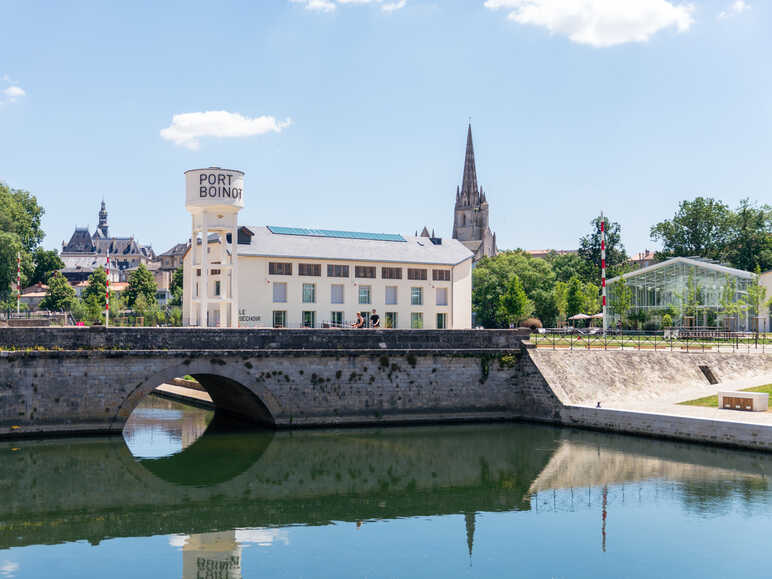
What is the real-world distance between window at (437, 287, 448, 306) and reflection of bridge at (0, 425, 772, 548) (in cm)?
2421

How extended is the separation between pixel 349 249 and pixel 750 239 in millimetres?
57448

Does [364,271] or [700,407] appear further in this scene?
[364,271]

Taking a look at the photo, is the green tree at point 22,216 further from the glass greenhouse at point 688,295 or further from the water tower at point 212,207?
the glass greenhouse at point 688,295

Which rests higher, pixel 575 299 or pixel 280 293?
pixel 575 299

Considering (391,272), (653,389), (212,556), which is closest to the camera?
(212,556)

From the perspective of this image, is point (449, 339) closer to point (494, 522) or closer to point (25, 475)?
point (494, 522)

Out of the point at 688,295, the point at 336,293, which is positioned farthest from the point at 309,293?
the point at 688,295

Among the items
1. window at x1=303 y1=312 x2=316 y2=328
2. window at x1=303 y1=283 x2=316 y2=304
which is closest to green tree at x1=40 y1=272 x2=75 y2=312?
window at x1=303 y1=312 x2=316 y2=328

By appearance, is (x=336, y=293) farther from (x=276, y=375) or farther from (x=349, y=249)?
(x=276, y=375)

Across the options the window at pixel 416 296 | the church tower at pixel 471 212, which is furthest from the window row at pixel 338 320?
the church tower at pixel 471 212

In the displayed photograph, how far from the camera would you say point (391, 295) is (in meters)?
54.0

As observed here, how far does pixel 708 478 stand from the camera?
23828 mm

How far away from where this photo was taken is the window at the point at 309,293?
2030 inches

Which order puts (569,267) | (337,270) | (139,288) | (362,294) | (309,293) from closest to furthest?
(309,293) < (337,270) < (362,294) < (569,267) < (139,288)
